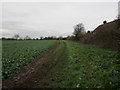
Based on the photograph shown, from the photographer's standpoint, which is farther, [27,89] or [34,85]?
[34,85]

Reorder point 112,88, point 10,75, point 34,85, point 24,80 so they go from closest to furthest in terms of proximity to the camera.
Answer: point 112,88
point 34,85
point 24,80
point 10,75

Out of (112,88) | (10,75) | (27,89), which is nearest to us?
(112,88)

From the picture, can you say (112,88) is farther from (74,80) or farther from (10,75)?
(10,75)

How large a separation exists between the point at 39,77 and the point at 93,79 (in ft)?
13.5

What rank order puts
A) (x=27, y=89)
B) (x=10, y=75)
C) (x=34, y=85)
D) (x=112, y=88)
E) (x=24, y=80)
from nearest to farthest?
(x=112, y=88) → (x=27, y=89) → (x=34, y=85) → (x=24, y=80) → (x=10, y=75)

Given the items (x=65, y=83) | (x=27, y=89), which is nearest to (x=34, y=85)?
(x=27, y=89)

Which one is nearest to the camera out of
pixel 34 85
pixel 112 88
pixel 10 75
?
pixel 112 88

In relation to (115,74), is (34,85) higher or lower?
lower

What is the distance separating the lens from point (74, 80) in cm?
946

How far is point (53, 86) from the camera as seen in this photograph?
888 centimetres

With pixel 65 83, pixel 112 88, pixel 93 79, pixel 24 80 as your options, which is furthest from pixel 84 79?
pixel 24 80

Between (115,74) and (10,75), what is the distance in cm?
798

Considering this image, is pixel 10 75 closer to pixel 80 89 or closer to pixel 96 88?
pixel 80 89

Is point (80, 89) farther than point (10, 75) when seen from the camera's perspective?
No
